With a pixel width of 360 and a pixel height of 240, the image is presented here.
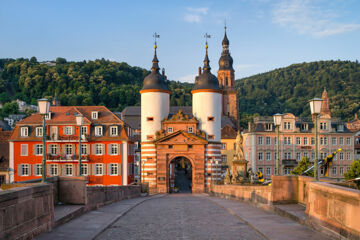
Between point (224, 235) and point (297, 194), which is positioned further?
point (297, 194)

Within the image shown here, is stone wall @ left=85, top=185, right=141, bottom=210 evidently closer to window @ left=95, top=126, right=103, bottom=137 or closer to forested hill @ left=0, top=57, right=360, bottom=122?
window @ left=95, top=126, right=103, bottom=137

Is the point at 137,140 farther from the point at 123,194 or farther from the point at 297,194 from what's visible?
the point at 297,194

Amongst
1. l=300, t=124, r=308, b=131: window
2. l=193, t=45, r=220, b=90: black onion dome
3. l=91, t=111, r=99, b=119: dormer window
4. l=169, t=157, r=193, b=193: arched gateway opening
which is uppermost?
l=193, t=45, r=220, b=90: black onion dome

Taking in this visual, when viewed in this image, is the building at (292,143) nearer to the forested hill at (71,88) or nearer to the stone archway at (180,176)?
the stone archway at (180,176)

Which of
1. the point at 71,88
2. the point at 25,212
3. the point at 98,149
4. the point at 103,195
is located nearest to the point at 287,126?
the point at 98,149

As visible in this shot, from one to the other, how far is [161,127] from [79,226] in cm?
4269

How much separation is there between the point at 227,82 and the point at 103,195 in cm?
9889

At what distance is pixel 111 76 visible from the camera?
590ft

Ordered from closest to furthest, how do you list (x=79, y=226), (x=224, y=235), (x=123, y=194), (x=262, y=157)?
(x=224, y=235) → (x=79, y=226) → (x=123, y=194) → (x=262, y=157)

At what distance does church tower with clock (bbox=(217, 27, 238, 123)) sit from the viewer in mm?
119688

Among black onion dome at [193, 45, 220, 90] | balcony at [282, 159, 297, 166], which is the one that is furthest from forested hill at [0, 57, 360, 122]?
black onion dome at [193, 45, 220, 90]

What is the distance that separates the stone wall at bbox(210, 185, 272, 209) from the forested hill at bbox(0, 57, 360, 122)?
331ft

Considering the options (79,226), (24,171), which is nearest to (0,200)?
(79,226)

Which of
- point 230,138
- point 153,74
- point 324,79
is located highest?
point 324,79
